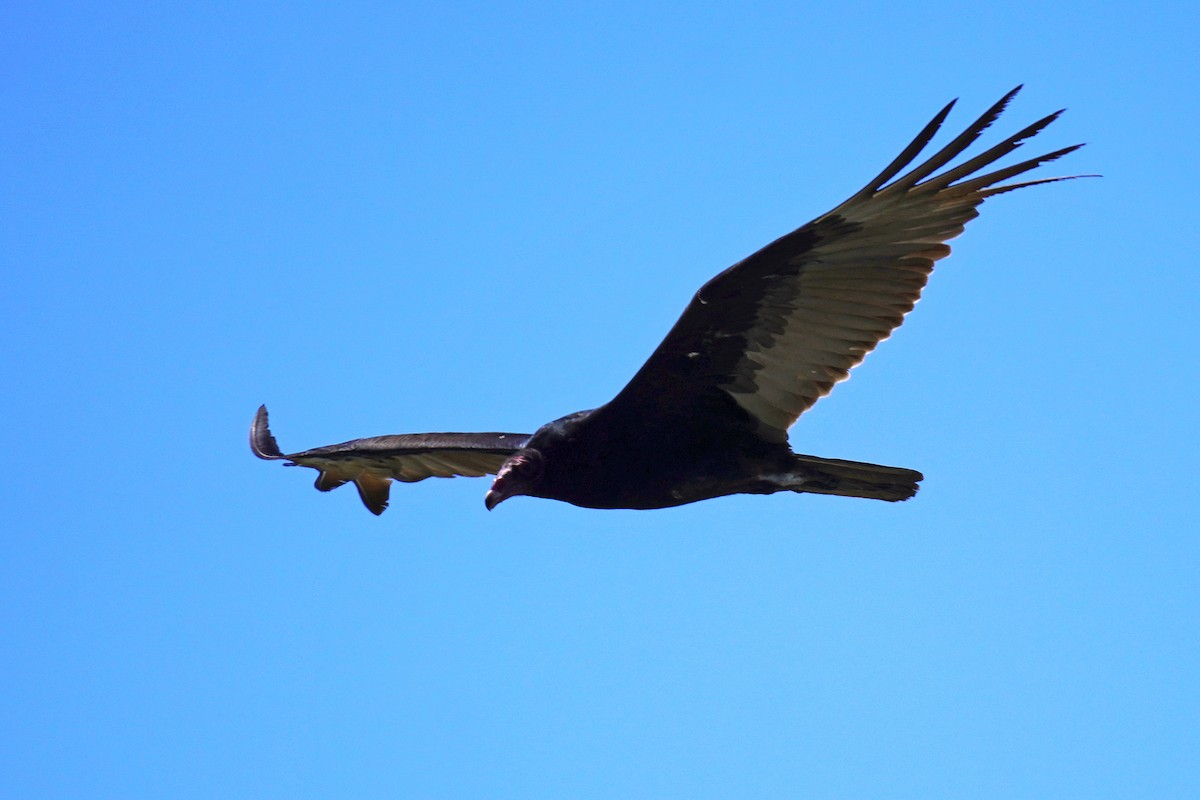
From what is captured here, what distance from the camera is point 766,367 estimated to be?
17.6ft

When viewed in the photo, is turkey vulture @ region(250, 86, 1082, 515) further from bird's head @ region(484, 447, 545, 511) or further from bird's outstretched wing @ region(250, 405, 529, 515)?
bird's outstretched wing @ region(250, 405, 529, 515)

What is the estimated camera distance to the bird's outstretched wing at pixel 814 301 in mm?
5016

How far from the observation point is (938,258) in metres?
5.16

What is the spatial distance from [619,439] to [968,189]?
63.0 inches

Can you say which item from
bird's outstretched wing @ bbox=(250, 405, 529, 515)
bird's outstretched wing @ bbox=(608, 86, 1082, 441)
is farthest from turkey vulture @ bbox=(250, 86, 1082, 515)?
bird's outstretched wing @ bbox=(250, 405, 529, 515)

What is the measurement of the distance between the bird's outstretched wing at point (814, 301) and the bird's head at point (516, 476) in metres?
0.41

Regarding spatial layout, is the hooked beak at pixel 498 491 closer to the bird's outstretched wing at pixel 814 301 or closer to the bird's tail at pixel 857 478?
the bird's outstretched wing at pixel 814 301

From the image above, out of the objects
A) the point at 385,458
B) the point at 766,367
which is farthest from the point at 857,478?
the point at 385,458

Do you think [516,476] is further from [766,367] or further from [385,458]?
[385,458]

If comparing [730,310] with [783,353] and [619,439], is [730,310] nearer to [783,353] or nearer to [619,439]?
[783,353]

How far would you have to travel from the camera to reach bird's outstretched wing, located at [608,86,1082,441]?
5.02 metres

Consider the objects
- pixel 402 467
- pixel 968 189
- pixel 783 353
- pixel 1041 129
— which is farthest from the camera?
pixel 402 467

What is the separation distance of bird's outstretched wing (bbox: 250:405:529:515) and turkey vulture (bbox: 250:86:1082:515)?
1.06 m

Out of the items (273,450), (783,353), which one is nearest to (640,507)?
(783,353)
